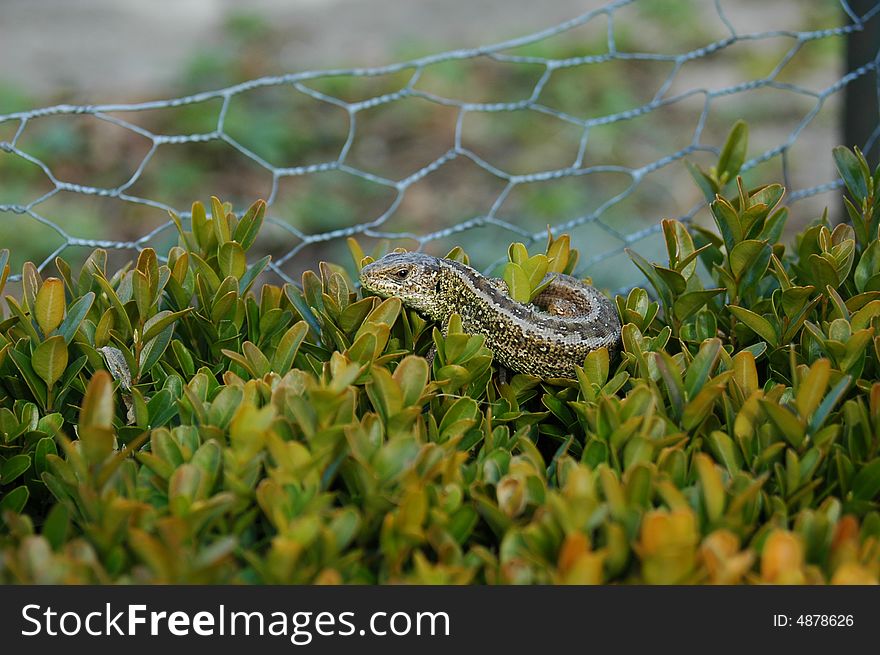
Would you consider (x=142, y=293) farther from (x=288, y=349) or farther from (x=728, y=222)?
(x=728, y=222)

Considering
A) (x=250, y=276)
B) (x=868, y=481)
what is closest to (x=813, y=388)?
(x=868, y=481)

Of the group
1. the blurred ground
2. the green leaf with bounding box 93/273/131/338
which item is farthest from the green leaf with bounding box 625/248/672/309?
the blurred ground

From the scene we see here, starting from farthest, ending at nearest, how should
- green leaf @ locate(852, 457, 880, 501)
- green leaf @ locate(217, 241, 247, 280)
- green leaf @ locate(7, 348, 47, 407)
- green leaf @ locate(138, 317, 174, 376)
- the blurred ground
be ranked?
the blurred ground < green leaf @ locate(217, 241, 247, 280) < green leaf @ locate(138, 317, 174, 376) < green leaf @ locate(7, 348, 47, 407) < green leaf @ locate(852, 457, 880, 501)

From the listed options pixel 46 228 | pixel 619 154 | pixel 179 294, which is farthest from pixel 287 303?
pixel 619 154

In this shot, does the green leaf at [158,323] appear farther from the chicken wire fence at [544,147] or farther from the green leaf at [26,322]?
the chicken wire fence at [544,147]

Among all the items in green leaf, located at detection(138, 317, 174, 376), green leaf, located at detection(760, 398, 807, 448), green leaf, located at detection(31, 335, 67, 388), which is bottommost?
green leaf, located at detection(760, 398, 807, 448)

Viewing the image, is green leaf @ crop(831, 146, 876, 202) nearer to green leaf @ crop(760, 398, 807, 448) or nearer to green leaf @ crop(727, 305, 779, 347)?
green leaf @ crop(727, 305, 779, 347)

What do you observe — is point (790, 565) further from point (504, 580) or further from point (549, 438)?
point (549, 438)
